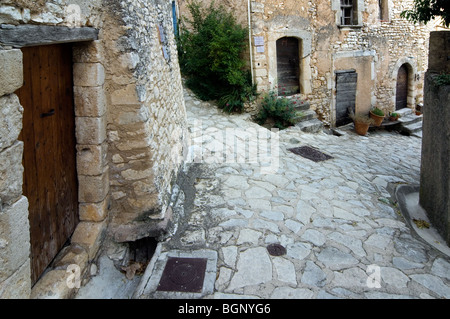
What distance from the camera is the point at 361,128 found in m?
9.84

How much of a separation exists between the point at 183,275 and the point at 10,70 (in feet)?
6.74

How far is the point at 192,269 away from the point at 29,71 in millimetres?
2057

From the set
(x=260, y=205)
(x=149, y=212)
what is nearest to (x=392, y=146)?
(x=260, y=205)

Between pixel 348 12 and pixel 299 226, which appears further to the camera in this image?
pixel 348 12

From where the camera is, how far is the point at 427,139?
4820 millimetres

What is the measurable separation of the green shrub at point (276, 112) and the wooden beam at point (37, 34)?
5.81 m

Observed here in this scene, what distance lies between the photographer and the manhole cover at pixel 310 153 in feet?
21.1

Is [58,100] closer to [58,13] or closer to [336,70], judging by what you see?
[58,13]

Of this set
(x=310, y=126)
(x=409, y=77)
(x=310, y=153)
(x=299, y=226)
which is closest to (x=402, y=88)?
(x=409, y=77)

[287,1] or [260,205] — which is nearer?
[260,205]

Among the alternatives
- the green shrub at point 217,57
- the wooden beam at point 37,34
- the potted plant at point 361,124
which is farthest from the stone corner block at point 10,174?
the potted plant at point 361,124

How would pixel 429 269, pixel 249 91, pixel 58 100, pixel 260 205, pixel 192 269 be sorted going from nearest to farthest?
pixel 58 100 → pixel 192 269 → pixel 429 269 → pixel 260 205 → pixel 249 91

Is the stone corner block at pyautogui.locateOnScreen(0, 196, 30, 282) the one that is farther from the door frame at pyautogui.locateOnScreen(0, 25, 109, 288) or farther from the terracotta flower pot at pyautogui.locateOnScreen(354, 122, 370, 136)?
the terracotta flower pot at pyautogui.locateOnScreen(354, 122, 370, 136)

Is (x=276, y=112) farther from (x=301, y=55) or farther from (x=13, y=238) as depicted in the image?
(x=13, y=238)
